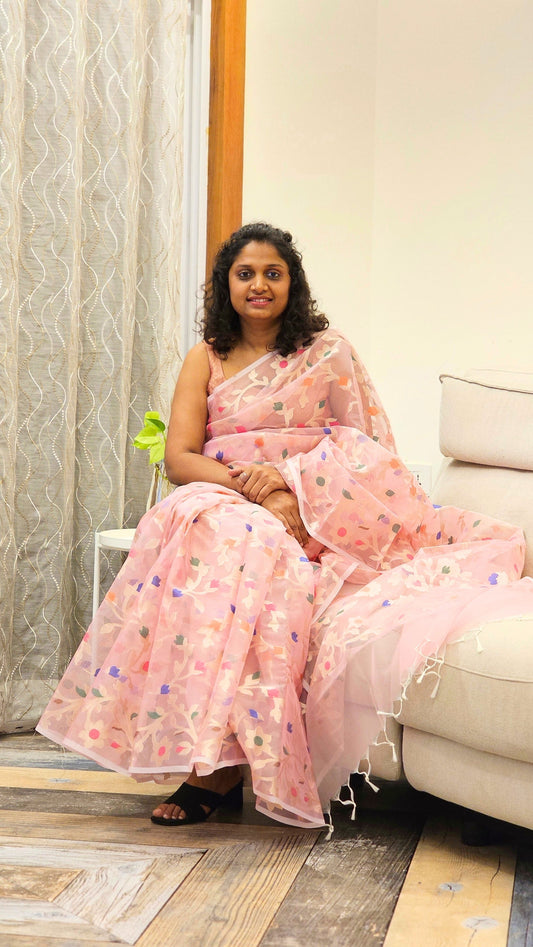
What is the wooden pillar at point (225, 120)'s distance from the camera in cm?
300

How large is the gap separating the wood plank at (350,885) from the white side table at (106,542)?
861 millimetres

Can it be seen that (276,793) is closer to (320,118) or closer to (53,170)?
(53,170)

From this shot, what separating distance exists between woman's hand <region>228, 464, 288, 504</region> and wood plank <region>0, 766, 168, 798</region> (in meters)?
0.59

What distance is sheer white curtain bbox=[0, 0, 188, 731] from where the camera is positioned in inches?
98.0

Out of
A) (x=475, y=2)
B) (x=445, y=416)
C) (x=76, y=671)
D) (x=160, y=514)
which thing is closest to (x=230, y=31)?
(x=475, y=2)

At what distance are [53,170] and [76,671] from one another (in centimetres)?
132

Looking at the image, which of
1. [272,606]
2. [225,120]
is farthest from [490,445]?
[225,120]

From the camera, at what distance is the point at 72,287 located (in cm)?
259

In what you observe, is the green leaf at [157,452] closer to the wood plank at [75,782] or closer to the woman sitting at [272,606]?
the woman sitting at [272,606]

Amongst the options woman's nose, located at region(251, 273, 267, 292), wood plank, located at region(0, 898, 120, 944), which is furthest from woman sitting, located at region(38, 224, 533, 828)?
wood plank, located at region(0, 898, 120, 944)

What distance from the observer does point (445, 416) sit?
2.46 meters

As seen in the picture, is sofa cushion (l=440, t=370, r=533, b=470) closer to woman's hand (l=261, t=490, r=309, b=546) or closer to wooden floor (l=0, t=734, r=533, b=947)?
woman's hand (l=261, t=490, r=309, b=546)

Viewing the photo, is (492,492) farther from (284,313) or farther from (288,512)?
(284,313)

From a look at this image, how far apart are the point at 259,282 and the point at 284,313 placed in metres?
0.12
